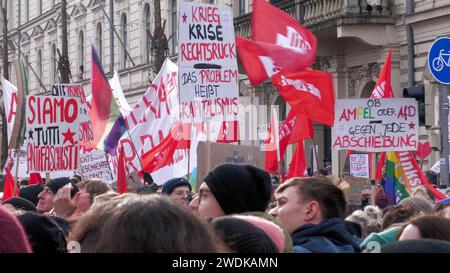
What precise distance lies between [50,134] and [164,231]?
399 inches

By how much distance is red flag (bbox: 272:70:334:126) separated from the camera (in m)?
11.7

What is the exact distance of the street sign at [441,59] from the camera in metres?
10.7

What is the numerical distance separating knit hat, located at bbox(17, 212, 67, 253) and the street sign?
278 inches

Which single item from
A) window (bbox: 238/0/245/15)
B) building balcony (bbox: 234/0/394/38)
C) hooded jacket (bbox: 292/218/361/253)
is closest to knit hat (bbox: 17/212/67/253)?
hooded jacket (bbox: 292/218/361/253)

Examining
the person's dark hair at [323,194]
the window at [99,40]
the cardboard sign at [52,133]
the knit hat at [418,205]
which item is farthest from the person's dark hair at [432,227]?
the window at [99,40]

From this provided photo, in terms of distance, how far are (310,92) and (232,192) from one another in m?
7.49

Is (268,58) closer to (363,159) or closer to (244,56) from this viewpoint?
(244,56)

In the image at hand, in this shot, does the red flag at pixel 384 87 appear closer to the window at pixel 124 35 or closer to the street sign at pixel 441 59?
the street sign at pixel 441 59

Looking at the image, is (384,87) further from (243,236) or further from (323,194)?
(243,236)

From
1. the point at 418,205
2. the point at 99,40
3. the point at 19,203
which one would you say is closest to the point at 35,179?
the point at 19,203

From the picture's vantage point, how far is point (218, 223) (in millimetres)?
3311

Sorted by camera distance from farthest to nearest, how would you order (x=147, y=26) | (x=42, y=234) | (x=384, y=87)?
(x=147, y=26), (x=384, y=87), (x=42, y=234)

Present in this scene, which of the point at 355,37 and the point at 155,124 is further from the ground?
the point at 355,37

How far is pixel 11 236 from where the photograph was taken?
239cm
